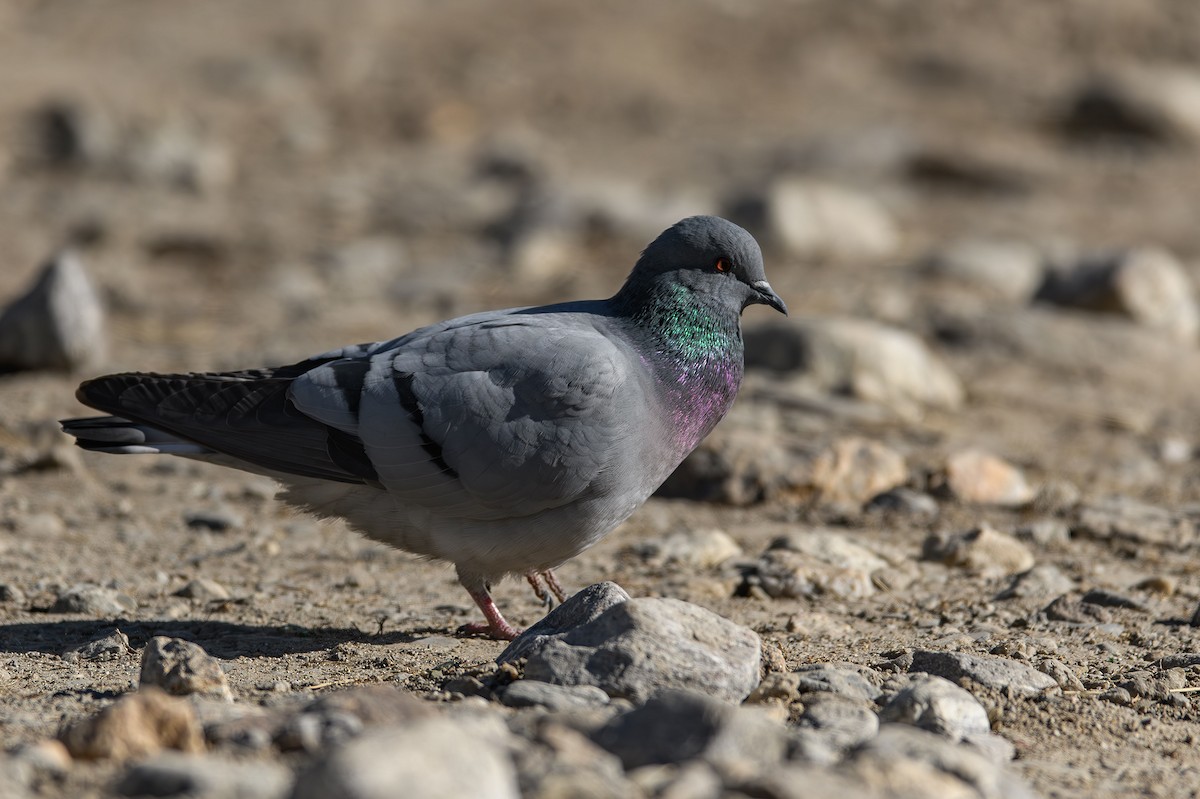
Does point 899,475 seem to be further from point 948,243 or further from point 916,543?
point 948,243

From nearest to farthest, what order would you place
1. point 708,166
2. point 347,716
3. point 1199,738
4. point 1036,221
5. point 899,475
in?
1. point 347,716
2. point 1199,738
3. point 899,475
4. point 1036,221
5. point 708,166

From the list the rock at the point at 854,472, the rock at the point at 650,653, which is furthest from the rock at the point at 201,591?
the rock at the point at 854,472

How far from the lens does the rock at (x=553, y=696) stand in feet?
13.2

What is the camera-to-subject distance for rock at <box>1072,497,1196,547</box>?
6793 mm

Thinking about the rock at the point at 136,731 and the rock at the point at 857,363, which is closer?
the rock at the point at 136,731

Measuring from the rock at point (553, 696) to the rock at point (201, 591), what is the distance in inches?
83.8

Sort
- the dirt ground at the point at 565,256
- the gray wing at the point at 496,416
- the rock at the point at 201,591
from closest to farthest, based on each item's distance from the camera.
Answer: the gray wing at the point at 496,416 → the dirt ground at the point at 565,256 → the rock at the point at 201,591

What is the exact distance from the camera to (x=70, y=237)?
42.0 feet

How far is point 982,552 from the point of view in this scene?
6.32 m

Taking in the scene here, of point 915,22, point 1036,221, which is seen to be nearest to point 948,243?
point 1036,221

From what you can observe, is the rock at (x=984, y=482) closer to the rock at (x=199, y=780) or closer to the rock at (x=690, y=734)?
the rock at (x=690, y=734)

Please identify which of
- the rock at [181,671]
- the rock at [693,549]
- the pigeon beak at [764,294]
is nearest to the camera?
the rock at [181,671]

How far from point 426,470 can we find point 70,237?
28.8 feet

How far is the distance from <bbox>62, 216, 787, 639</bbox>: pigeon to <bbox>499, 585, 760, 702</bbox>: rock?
913 millimetres
